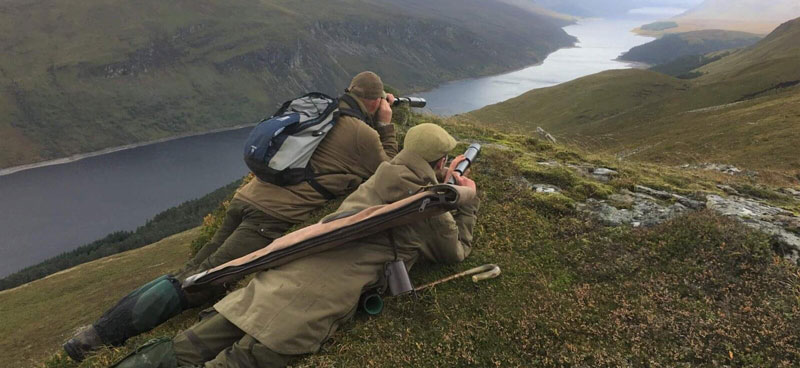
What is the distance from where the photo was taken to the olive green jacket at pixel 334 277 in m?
4.88

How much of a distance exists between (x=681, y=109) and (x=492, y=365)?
65902 millimetres

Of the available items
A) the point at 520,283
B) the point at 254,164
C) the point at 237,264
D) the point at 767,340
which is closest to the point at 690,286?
the point at 767,340

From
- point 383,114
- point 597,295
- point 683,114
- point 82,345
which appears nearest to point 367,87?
Answer: point 383,114

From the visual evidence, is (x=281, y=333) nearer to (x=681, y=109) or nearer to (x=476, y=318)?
(x=476, y=318)

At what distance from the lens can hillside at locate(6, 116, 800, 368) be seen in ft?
15.3

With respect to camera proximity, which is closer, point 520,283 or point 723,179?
point 520,283

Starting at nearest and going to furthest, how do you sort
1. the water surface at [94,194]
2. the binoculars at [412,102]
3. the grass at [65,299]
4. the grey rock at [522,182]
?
1. the grey rock at [522,182]
2. the binoculars at [412,102]
3. the grass at [65,299]
4. the water surface at [94,194]

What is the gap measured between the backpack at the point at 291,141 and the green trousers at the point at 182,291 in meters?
0.83

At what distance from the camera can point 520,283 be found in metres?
6.13

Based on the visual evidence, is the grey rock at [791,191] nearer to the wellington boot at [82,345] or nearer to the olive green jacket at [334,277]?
the olive green jacket at [334,277]

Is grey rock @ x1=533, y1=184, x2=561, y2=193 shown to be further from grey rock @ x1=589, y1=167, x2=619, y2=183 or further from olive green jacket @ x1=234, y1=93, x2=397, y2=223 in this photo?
olive green jacket @ x1=234, y1=93, x2=397, y2=223

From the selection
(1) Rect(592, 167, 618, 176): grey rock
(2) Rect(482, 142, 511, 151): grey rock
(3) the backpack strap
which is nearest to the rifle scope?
(3) the backpack strap

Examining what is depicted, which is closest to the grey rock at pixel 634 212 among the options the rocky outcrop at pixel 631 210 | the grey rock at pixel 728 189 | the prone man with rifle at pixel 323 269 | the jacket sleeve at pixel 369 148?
the rocky outcrop at pixel 631 210

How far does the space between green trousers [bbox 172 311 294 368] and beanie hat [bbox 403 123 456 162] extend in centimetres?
314
